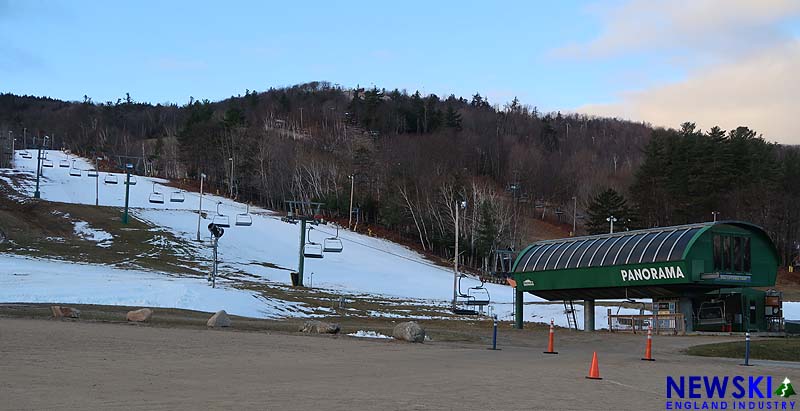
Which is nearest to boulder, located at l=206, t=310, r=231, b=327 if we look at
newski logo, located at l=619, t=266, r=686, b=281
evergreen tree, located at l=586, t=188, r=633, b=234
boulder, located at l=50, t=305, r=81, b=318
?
boulder, located at l=50, t=305, r=81, b=318

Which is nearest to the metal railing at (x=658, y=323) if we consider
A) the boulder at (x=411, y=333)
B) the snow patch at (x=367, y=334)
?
the boulder at (x=411, y=333)

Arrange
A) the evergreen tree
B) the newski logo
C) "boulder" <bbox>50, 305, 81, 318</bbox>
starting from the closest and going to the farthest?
"boulder" <bbox>50, 305, 81, 318</bbox> → the newski logo → the evergreen tree

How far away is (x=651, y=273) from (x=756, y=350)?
27.3 ft

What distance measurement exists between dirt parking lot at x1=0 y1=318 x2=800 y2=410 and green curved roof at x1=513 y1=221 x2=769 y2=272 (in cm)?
801

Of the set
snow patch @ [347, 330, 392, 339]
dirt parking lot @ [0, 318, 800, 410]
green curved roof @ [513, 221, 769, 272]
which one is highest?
green curved roof @ [513, 221, 769, 272]

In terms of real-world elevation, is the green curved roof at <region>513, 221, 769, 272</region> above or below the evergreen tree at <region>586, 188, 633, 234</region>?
below

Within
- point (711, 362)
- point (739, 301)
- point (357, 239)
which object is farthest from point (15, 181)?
point (711, 362)

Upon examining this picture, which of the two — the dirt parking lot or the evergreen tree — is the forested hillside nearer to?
the evergreen tree

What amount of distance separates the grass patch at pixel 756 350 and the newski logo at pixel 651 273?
582 centimetres

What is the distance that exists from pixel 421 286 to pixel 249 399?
210 ft

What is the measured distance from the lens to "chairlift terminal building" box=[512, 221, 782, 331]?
117ft

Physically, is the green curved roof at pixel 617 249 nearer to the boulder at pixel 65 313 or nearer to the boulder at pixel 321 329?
the boulder at pixel 321 329

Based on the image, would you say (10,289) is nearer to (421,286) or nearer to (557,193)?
(421,286)

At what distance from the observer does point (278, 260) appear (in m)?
82.7
